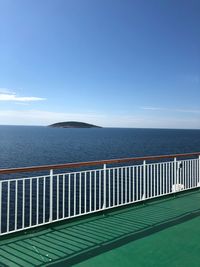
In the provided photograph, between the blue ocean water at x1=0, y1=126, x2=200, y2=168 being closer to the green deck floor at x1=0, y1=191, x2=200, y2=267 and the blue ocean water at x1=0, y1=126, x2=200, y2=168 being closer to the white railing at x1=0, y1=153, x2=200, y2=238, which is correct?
the white railing at x1=0, y1=153, x2=200, y2=238

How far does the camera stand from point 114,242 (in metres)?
2.97

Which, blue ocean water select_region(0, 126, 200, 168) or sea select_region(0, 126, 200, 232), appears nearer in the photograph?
sea select_region(0, 126, 200, 232)

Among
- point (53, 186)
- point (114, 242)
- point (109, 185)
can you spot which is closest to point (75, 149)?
point (53, 186)

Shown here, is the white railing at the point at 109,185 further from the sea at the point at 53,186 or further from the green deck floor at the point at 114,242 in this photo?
the green deck floor at the point at 114,242

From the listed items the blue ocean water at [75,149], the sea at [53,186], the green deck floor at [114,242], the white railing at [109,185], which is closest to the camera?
the green deck floor at [114,242]

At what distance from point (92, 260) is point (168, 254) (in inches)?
31.5

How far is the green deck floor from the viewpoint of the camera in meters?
2.53

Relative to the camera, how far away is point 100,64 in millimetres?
15180

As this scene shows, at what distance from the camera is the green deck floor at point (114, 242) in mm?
2525

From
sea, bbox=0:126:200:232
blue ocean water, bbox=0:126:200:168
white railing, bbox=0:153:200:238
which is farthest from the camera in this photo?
blue ocean water, bbox=0:126:200:168

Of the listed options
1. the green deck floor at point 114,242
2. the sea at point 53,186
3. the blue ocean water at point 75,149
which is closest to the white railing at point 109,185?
the sea at point 53,186

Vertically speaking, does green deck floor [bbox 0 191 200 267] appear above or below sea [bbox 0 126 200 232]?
above

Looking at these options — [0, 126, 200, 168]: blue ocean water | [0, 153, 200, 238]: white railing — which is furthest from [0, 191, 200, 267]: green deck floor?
[0, 126, 200, 168]: blue ocean water

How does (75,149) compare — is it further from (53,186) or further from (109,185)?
(109,185)
